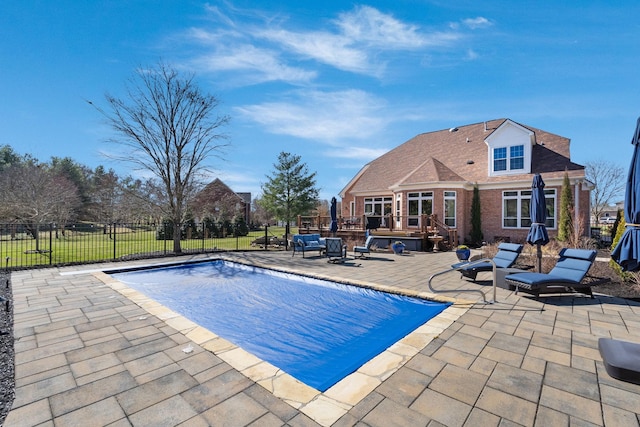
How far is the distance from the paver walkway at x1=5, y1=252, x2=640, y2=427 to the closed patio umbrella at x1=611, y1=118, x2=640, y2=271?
44.5 inches

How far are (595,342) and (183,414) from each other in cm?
498

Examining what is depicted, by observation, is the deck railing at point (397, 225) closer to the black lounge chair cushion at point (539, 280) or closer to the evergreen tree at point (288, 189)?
the black lounge chair cushion at point (539, 280)

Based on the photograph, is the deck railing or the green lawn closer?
the green lawn

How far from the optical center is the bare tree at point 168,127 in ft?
46.6

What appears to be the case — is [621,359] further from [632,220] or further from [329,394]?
[329,394]

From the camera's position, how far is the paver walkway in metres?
2.31

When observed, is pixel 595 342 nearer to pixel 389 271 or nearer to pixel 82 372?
pixel 389 271

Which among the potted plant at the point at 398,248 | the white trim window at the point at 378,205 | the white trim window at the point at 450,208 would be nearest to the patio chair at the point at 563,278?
the potted plant at the point at 398,248

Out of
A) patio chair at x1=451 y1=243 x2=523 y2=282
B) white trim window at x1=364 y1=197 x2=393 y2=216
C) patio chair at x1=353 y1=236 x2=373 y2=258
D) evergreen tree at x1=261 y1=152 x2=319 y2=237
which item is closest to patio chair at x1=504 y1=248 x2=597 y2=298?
patio chair at x1=451 y1=243 x2=523 y2=282

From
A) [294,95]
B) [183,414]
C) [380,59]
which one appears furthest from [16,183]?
[183,414]

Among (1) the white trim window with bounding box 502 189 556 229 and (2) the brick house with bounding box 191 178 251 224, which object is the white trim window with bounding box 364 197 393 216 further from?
(2) the brick house with bounding box 191 178 251 224

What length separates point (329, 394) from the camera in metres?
2.64

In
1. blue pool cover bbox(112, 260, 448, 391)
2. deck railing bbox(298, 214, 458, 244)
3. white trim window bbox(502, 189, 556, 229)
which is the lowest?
blue pool cover bbox(112, 260, 448, 391)

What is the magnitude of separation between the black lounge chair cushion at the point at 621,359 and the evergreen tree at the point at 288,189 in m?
25.9
